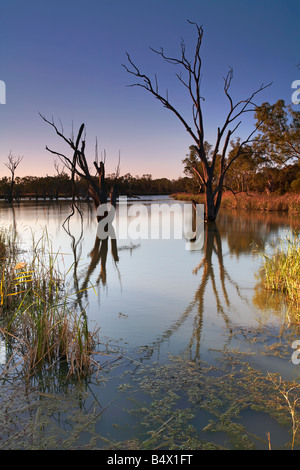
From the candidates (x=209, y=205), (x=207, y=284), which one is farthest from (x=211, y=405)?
(x=209, y=205)

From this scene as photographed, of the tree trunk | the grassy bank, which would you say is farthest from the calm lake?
the grassy bank

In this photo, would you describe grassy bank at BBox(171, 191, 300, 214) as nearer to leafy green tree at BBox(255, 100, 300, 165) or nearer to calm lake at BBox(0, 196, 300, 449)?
leafy green tree at BBox(255, 100, 300, 165)

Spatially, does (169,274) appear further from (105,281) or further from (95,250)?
(95,250)

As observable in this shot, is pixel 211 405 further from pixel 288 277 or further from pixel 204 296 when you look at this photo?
pixel 288 277

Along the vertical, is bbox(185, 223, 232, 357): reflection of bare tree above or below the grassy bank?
below

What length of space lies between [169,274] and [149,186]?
94.0 m

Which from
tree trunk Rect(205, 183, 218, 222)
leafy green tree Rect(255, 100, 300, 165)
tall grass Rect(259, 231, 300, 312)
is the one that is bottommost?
tall grass Rect(259, 231, 300, 312)

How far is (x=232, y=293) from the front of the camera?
5797 millimetres

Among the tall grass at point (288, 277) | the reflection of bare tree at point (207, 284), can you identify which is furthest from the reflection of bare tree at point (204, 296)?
the tall grass at point (288, 277)

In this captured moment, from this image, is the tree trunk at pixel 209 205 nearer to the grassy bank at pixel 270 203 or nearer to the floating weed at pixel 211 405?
the grassy bank at pixel 270 203

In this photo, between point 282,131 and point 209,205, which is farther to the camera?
point 282,131

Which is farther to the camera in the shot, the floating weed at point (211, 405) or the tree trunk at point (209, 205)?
the tree trunk at point (209, 205)

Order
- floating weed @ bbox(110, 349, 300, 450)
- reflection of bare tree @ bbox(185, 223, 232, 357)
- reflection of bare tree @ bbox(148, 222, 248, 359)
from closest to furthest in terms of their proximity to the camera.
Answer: floating weed @ bbox(110, 349, 300, 450), reflection of bare tree @ bbox(148, 222, 248, 359), reflection of bare tree @ bbox(185, 223, 232, 357)
